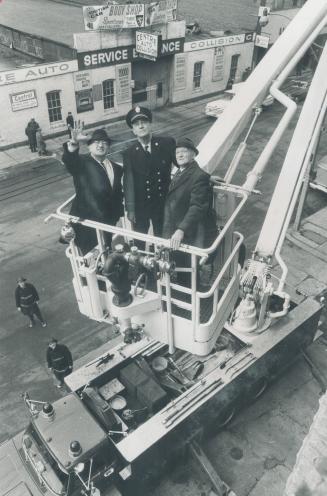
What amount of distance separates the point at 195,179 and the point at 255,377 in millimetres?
4868

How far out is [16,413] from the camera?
10781 mm

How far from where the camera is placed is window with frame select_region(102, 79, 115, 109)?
1026 inches

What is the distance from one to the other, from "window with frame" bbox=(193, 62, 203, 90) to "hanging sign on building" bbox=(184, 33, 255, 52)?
1.14 meters

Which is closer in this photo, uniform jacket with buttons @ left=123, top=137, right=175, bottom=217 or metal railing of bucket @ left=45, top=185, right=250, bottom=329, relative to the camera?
metal railing of bucket @ left=45, top=185, right=250, bottom=329

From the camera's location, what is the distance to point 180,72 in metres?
29.1

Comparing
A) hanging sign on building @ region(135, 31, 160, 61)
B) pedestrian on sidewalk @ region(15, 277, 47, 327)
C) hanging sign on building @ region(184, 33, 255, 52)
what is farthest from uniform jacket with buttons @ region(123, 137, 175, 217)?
hanging sign on building @ region(184, 33, 255, 52)

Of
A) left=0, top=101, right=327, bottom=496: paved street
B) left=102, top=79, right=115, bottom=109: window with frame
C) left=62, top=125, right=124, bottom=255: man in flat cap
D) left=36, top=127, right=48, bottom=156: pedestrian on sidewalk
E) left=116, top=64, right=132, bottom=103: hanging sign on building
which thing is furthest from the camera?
left=116, top=64, right=132, bottom=103: hanging sign on building

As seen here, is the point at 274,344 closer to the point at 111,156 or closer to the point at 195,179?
the point at 195,179

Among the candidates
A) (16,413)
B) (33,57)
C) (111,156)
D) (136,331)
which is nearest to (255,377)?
(136,331)

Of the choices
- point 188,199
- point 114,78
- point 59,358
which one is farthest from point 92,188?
point 114,78

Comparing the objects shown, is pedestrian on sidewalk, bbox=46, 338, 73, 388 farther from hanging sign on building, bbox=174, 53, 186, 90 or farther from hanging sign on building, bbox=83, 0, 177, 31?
hanging sign on building, bbox=174, 53, 186, 90

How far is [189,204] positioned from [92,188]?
1.61 meters

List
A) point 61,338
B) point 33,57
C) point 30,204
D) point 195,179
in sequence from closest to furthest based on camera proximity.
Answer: point 195,179, point 61,338, point 30,204, point 33,57

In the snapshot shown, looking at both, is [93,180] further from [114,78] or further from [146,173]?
[114,78]
